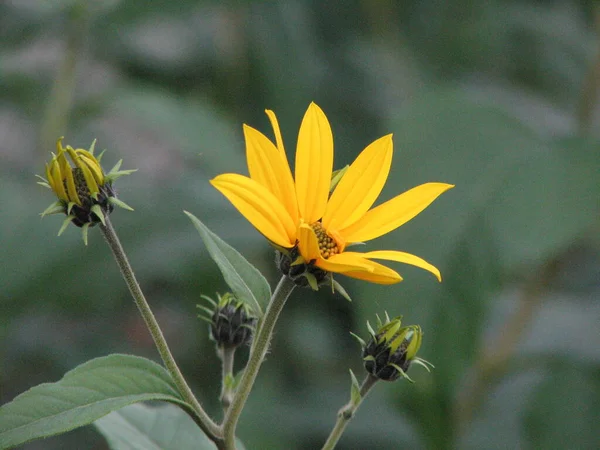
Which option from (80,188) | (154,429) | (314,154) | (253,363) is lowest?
(154,429)

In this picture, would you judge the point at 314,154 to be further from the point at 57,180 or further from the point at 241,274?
the point at 57,180

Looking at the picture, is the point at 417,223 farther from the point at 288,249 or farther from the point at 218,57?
the point at 218,57

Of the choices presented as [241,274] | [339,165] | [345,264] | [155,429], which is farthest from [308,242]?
[339,165]

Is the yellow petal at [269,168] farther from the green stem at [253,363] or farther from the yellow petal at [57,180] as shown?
the yellow petal at [57,180]

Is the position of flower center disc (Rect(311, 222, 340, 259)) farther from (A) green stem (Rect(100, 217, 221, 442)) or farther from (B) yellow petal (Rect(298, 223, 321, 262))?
(A) green stem (Rect(100, 217, 221, 442))

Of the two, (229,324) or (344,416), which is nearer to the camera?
(344,416)

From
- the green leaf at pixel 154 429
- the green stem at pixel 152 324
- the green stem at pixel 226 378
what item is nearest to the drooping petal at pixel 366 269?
the green stem at pixel 152 324
